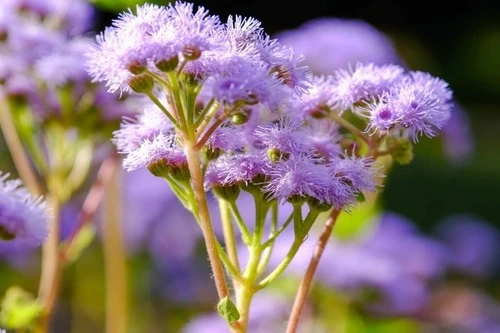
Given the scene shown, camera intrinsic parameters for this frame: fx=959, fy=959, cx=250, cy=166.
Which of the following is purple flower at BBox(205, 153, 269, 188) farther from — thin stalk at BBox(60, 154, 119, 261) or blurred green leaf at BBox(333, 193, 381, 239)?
blurred green leaf at BBox(333, 193, 381, 239)

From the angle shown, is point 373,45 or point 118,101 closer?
point 118,101

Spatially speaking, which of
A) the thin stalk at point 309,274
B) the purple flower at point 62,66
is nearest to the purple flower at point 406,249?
the purple flower at point 62,66

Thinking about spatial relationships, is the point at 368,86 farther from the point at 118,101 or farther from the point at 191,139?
the point at 118,101

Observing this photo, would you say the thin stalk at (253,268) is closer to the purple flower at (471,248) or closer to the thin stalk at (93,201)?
the thin stalk at (93,201)

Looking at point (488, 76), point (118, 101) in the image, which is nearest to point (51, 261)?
point (118, 101)

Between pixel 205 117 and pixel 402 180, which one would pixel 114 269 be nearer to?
pixel 205 117

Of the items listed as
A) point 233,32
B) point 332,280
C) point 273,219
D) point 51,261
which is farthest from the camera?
point 332,280

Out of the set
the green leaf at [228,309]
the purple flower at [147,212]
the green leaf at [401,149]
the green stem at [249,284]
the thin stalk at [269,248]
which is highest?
the purple flower at [147,212]
